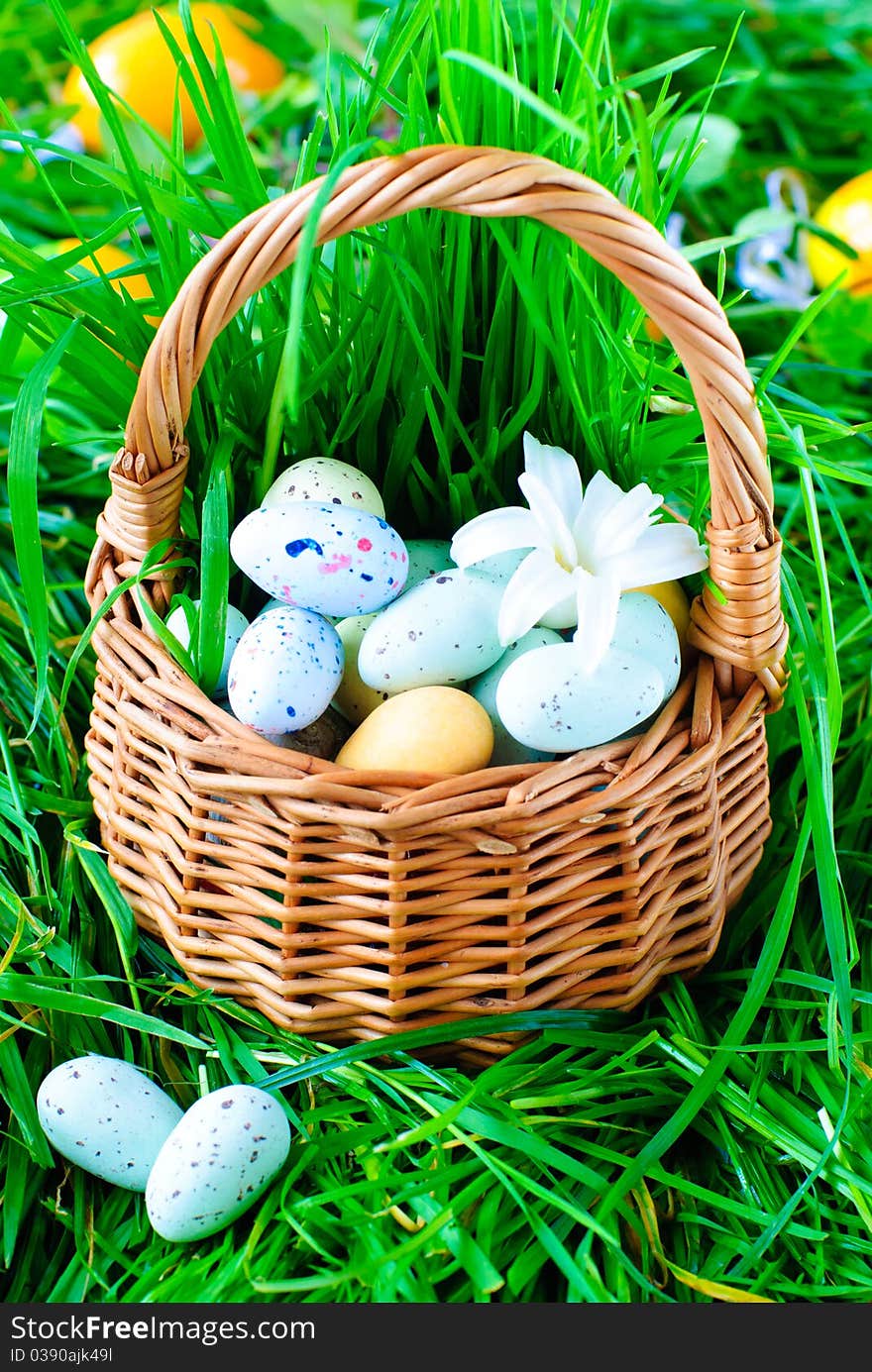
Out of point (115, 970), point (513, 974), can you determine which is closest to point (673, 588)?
point (513, 974)

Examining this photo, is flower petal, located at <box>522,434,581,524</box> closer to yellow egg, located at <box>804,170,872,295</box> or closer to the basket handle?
the basket handle

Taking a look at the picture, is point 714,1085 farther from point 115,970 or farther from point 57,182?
point 57,182

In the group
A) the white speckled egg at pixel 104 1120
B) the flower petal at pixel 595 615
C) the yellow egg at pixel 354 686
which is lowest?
the white speckled egg at pixel 104 1120

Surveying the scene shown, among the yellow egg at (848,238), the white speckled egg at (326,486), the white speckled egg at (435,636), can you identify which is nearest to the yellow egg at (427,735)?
the white speckled egg at (435,636)

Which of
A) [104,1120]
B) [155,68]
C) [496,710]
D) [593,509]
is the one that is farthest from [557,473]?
[155,68]

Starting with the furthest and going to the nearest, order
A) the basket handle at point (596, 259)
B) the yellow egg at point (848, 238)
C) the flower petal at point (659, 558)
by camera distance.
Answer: the yellow egg at point (848, 238) → the flower petal at point (659, 558) → the basket handle at point (596, 259)

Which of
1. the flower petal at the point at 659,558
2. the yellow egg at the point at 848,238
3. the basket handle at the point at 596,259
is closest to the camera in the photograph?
the basket handle at the point at 596,259

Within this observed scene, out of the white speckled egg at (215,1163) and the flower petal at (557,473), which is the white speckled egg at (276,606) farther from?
the white speckled egg at (215,1163)

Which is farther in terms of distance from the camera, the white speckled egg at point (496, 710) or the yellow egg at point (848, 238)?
the yellow egg at point (848, 238)
